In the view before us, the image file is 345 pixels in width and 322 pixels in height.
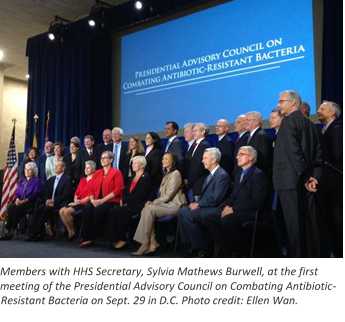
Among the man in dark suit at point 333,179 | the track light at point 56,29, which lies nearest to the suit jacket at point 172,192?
the man in dark suit at point 333,179

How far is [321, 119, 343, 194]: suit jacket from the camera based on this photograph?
3061 millimetres

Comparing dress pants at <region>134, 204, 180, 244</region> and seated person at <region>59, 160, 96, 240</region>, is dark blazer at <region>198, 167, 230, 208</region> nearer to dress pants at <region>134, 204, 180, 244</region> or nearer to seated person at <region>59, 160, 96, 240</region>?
dress pants at <region>134, 204, 180, 244</region>

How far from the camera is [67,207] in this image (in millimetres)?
5188

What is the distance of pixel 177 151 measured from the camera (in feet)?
15.9

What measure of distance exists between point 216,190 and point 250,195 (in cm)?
40

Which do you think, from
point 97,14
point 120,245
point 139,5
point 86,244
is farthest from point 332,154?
point 97,14

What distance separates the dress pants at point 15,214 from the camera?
5.63 meters

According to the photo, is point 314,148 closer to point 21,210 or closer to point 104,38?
point 21,210

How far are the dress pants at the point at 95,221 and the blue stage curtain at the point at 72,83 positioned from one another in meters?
3.23

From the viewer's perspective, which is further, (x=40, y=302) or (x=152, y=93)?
(x=152, y=93)

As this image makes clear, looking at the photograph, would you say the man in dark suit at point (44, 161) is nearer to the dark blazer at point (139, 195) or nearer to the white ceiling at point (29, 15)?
the dark blazer at point (139, 195)

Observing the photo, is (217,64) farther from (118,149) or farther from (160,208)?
(160,208)

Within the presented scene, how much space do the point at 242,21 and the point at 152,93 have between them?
1.73 metres

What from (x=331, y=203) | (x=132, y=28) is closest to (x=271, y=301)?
(x=331, y=203)
